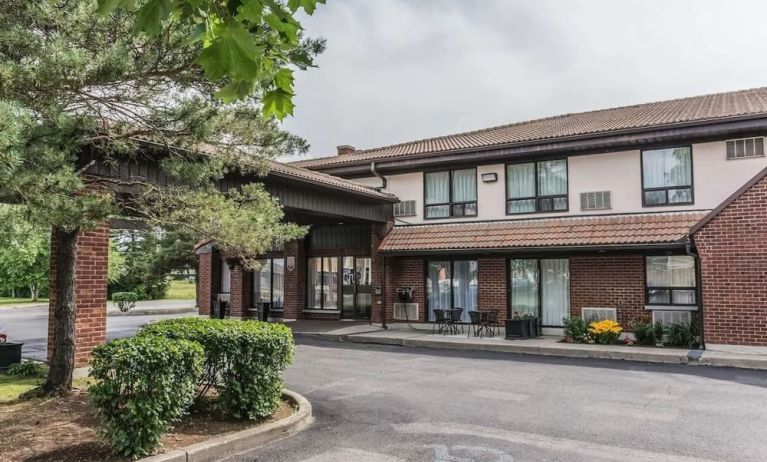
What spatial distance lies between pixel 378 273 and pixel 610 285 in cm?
712

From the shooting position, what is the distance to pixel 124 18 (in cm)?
591

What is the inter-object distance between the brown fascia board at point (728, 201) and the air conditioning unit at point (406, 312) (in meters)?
8.40

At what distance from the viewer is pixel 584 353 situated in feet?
42.0

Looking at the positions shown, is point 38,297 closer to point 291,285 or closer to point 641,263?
point 291,285

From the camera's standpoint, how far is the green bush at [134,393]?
17.1 ft

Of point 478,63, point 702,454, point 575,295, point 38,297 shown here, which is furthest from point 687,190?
point 38,297

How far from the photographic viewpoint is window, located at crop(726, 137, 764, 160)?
44.4 feet

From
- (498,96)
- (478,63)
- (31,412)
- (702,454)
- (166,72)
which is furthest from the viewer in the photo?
(498,96)

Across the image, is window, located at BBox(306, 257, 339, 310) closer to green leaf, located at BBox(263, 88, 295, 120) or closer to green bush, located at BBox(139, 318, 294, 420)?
green bush, located at BBox(139, 318, 294, 420)

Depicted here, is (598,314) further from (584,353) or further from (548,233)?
(548,233)

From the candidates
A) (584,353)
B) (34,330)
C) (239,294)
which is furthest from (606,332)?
(34,330)

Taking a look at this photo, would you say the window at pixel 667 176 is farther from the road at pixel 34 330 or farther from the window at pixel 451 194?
the road at pixel 34 330

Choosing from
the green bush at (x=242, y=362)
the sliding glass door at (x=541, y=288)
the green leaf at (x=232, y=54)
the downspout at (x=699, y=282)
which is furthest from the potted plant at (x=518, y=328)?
the green leaf at (x=232, y=54)

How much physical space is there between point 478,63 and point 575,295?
677 cm
